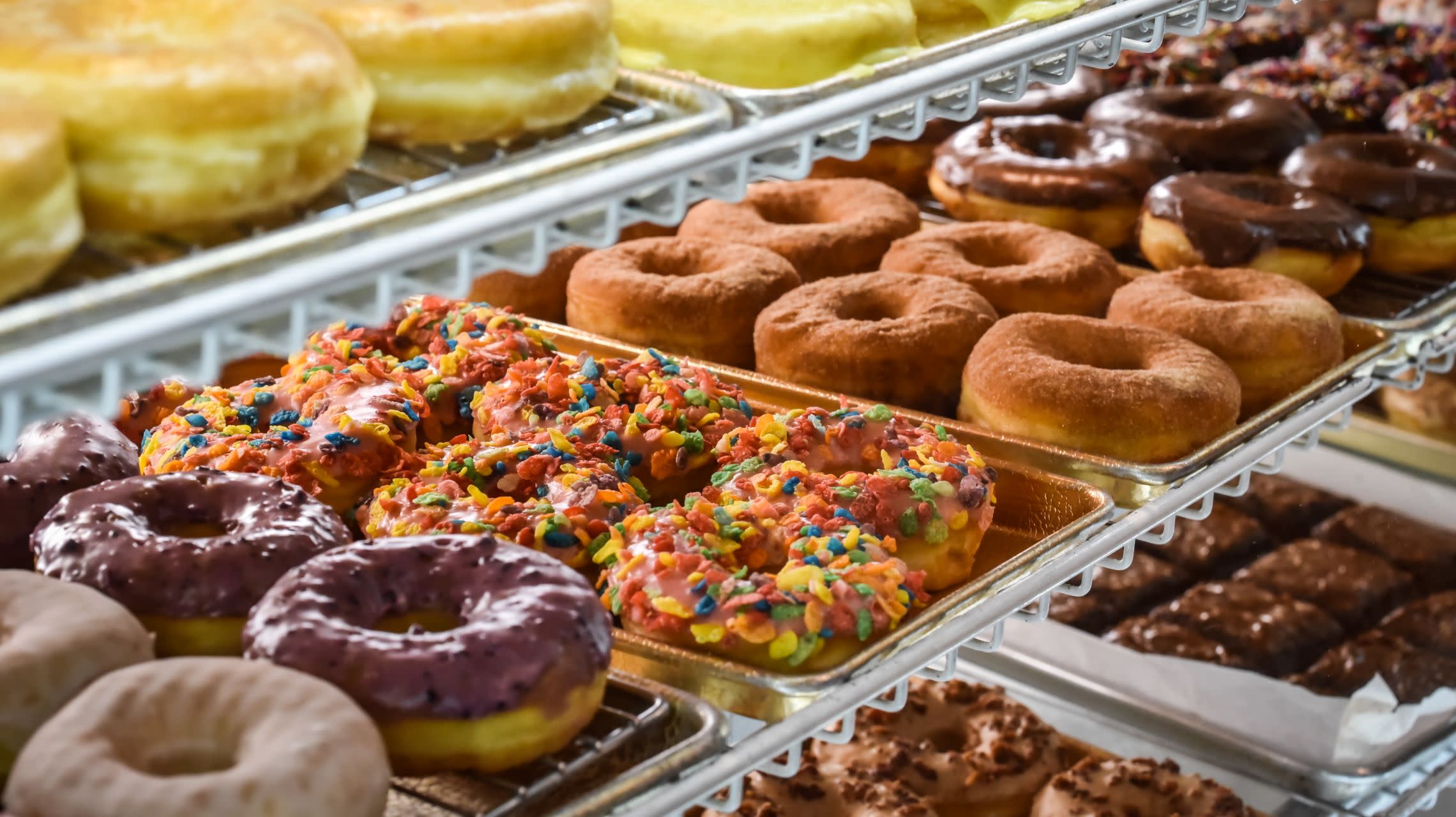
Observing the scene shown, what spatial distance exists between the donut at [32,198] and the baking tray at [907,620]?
2.79 feet

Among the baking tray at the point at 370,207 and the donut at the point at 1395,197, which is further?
the donut at the point at 1395,197

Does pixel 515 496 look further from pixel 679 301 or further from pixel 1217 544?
pixel 1217 544

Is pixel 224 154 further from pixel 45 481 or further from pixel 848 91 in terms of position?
pixel 45 481

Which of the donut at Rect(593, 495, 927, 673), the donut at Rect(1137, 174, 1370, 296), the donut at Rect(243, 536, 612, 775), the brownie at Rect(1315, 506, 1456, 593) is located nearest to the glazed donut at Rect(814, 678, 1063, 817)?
the donut at Rect(593, 495, 927, 673)

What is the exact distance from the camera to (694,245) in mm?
2920

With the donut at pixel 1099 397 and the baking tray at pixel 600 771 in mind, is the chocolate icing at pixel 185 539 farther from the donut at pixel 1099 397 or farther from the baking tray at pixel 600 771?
the donut at pixel 1099 397

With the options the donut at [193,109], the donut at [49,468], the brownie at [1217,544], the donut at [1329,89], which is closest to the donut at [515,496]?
the donut at [49,468]

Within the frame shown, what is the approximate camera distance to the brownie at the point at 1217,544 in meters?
Result: 3.67

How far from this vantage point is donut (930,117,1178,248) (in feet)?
10.6

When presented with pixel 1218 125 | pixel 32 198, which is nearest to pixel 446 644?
pixel 32 198

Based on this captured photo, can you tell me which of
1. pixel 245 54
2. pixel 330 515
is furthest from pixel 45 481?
pixel 245 54

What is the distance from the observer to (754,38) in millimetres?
1625

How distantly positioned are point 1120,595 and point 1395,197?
1036 millimetres

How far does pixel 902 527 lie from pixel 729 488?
0.78 feet
